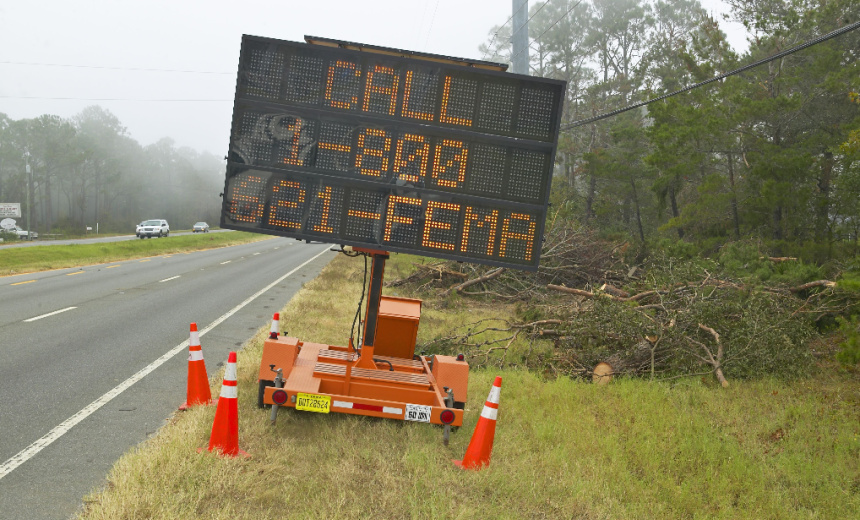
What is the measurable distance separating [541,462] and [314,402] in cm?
205

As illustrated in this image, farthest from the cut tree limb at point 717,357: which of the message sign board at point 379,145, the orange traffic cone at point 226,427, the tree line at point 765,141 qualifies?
the orange traffic cone at point 226,427

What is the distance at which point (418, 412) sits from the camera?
21.3 ft

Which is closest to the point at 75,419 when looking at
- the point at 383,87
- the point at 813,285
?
the point at 383,87

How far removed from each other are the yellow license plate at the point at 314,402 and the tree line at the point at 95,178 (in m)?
78.9

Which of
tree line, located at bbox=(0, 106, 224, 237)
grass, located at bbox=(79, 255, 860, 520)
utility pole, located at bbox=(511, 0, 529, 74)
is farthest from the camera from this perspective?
tree line, located at bbox=(0, 106, 224, 237)

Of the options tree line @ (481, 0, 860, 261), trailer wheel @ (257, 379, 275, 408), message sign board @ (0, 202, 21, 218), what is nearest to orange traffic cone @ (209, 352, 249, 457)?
trailer wheel @ (257, 379, 275, 408)

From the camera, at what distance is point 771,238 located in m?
21.8

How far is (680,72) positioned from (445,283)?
2197cm

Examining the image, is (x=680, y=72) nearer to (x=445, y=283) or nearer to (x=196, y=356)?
Result: (x=445, y=283)

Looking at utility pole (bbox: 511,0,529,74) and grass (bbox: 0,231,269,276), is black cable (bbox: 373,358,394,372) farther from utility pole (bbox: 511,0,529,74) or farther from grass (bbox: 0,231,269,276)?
grass (bbox: 0,231,269,276)

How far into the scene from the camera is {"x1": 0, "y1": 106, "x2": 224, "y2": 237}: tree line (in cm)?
9488

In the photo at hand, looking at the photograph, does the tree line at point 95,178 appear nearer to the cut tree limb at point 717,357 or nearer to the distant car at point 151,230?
the distant car at point 151,230

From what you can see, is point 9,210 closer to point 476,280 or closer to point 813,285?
point 476,280

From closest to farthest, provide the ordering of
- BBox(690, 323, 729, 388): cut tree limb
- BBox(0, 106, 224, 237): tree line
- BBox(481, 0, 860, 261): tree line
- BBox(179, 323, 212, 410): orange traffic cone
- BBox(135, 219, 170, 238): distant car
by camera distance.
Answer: BBox(179, 323, 212, 410): orange traffic cone, BBox(690, 323, 729, 388): cut tree limb, BBox(481, 0, 860, 261): tree line, BBox(135, 219, 170, 238): distant car, BBox(0, 106, 224, 237): tree line
